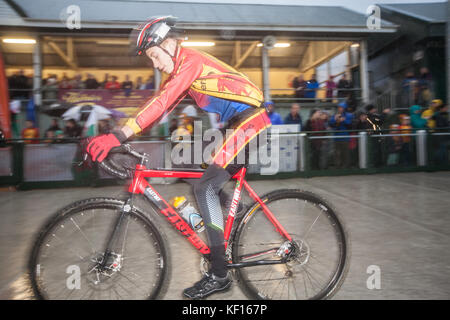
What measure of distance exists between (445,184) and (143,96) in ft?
29.4

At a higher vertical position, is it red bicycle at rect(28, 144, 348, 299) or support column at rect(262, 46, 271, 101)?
support column at rect(262, 46, 271, 101)

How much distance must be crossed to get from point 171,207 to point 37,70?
12.6 meters

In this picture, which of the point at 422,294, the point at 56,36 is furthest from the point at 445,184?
the point at 56,36

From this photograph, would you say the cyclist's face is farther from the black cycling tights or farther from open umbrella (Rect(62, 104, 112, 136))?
open umbrella (Rect(62, 104, 112, 136))

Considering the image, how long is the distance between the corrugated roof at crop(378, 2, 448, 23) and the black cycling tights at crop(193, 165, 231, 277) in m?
19.2

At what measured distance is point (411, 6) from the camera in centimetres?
2138

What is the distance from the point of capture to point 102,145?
230 cm

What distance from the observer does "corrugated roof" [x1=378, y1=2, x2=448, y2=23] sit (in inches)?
758

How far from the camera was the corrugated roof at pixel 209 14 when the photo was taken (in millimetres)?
12992

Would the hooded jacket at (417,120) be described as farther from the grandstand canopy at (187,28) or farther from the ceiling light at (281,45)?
the ceiling light at (281,45)

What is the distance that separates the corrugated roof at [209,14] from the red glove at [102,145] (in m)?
11.2
